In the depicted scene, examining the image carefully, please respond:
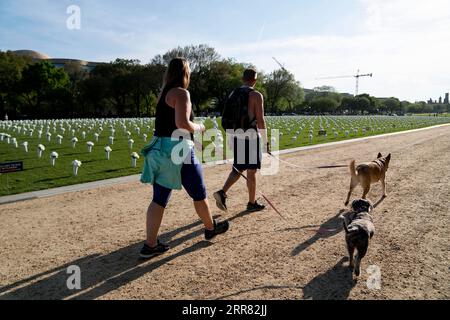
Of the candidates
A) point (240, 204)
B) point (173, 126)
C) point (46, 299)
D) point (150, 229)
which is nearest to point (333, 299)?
point (150, 229)

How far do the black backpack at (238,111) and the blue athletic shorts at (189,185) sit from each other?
5.24ft

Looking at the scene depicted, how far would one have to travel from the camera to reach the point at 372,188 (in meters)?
7.41

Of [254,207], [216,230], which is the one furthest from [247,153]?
[216,230]

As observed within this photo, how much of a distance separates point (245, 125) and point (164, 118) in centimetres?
186

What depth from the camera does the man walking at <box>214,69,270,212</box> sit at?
519cm

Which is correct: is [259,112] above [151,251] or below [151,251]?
above

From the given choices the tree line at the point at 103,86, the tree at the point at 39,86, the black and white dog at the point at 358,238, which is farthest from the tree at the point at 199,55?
the black and white dog at the point at 358,238

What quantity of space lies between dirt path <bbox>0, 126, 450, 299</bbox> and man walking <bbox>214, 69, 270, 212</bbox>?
88 cm

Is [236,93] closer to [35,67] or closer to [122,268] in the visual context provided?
[122,268]

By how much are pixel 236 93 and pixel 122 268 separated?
3.05m

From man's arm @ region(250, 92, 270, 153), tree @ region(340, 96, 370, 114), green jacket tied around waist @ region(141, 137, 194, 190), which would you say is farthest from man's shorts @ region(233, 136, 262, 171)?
tree @ region(340, 96, 370, 114)

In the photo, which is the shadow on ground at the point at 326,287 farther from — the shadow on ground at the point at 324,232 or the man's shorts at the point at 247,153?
the man's shorts at the point at 247,153

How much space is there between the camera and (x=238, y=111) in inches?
207

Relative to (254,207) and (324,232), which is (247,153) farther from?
(324,232)
